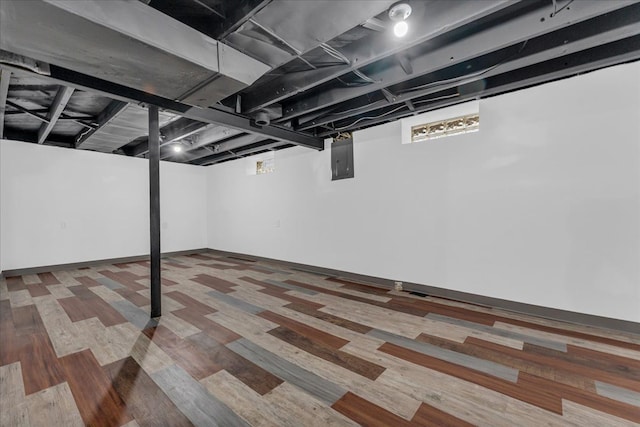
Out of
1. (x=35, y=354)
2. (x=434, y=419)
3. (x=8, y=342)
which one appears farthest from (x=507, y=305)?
(x=8, y=342)

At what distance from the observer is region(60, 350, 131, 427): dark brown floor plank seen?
4.96 feet

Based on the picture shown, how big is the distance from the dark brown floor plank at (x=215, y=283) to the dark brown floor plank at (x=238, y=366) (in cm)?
147

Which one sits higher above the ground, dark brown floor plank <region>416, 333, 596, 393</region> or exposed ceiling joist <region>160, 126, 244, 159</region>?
exposed ceiling joist <region>160, 126, 244, 159</region>

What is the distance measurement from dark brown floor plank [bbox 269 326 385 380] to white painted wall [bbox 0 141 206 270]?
5.40 m

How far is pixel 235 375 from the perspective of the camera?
6.25 feet

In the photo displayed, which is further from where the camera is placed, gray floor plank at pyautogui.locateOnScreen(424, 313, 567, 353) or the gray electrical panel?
the gray electrical panel

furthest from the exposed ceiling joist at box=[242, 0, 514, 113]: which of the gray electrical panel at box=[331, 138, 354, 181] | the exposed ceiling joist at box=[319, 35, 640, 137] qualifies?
the gray electrical panel at box=[331, 138, 354, 181]

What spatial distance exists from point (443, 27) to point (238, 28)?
55.4 inches

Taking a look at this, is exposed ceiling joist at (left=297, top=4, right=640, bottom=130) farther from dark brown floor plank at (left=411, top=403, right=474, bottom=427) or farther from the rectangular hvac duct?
dark brown floor plank at (left=411, top=403, right=474, bottom=427)

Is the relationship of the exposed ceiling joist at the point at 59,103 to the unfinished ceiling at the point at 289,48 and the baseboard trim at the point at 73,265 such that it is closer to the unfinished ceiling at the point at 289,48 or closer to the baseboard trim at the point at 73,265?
the unfinished ceiling at the point at 289,48

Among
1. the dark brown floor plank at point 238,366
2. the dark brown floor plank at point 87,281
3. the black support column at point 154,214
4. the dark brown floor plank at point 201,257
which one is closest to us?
the dark brown floor plank at point 238,366

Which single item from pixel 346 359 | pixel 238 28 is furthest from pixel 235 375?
pixel 238 28

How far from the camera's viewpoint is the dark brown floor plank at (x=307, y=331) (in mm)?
2375

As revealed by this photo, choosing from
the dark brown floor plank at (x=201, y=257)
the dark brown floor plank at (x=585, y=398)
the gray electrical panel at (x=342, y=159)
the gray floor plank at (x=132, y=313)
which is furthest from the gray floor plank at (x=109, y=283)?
the dark brown floor plank at (x=585, y=398)
